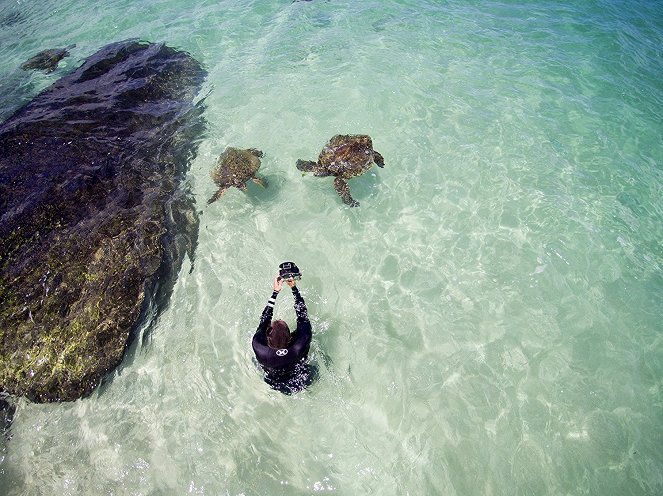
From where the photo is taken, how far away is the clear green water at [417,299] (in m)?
4.70

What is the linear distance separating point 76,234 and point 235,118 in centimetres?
525

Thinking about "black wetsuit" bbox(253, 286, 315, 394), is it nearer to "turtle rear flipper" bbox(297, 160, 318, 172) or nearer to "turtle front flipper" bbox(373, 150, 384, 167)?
"turtle rear flipper" bbox(297, 160, 318, 172)

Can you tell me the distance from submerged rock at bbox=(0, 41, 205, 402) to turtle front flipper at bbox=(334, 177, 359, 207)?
3.19 meters

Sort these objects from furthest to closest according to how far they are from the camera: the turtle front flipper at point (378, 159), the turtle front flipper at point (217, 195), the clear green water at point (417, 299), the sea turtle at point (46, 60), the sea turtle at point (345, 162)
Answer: the sea turtle at point (46, 60) < the turtle front flipper at point (378, 159) < the sea turtle at point (345, 162) < the turtle front flipper at point (217, 195) < the clear green water at point (417, 299)

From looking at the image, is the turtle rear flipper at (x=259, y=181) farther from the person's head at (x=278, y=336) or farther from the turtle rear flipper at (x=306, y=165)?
the person's head at (x=278, y=336)

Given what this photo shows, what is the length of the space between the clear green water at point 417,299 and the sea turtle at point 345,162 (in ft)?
1.30

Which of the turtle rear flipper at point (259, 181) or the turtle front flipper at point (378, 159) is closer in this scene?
the turtle rear flipper at point (259, 181)

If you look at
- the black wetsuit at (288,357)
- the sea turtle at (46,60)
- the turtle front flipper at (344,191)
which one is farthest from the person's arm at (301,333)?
the sea turtle at (46,60)

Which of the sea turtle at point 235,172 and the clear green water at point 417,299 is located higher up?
the sea turtle at point 235,172

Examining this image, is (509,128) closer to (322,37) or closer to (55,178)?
(322,37)

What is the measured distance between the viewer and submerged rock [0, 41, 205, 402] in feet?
17.5

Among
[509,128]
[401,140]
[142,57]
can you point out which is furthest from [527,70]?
[142,57]

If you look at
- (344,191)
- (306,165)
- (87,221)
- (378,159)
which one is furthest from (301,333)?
Result: (87,221)

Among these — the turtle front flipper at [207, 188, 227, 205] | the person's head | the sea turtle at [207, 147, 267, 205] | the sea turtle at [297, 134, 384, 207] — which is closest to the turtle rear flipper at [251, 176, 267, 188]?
the sea turtle at [207, 147, 267, 205]
